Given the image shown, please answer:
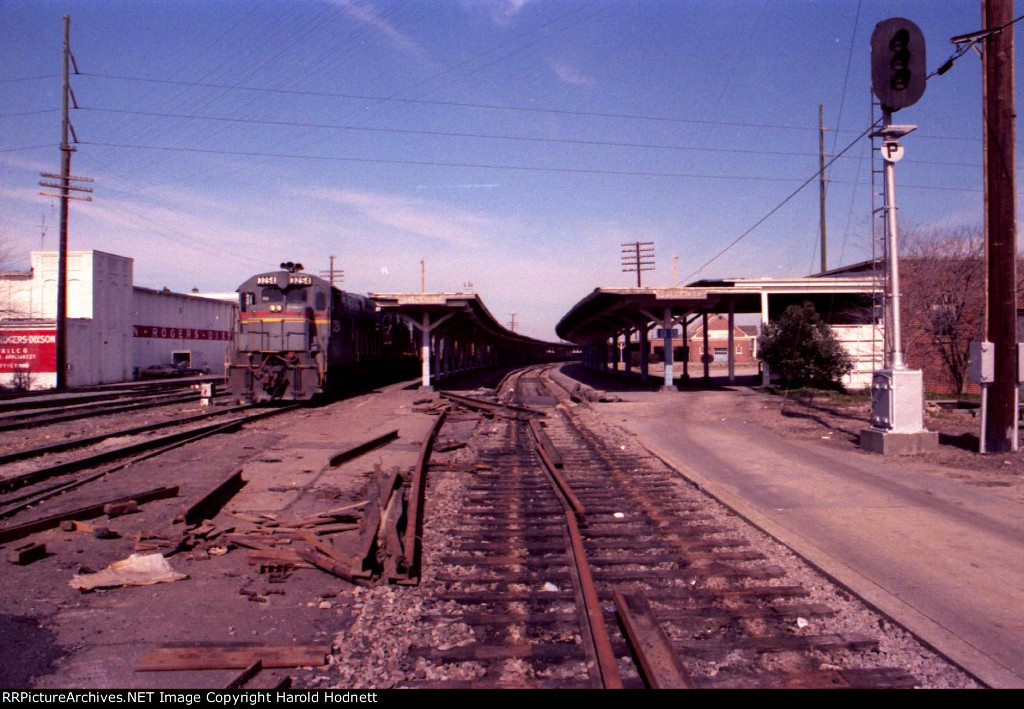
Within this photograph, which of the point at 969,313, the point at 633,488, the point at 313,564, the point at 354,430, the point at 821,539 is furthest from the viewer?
the point at 969,313

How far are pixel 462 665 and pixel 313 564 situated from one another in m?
2.18

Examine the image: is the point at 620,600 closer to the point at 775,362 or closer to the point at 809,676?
the point at 809,676

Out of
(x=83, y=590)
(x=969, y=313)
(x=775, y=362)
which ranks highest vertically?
(x=969, y=313)

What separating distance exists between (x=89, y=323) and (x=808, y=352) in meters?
33.6

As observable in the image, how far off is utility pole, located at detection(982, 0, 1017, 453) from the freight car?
15.7 meters

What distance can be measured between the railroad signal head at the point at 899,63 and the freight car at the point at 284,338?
1474cm

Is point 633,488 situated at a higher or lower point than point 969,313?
lower

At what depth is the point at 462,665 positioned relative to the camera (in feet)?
13.2

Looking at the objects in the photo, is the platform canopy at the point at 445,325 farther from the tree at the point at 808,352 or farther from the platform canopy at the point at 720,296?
the tree at the point at 808,352

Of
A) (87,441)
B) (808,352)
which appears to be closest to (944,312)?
(808,352)

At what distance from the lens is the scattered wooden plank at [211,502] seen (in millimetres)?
6906

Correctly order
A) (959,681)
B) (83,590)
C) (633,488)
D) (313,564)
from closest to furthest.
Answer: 1. (959,681)
2. (83,590)
3. (313,564)
4. (633,488)

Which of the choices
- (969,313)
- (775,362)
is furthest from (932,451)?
(969,313)

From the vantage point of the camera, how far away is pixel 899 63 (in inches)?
439
